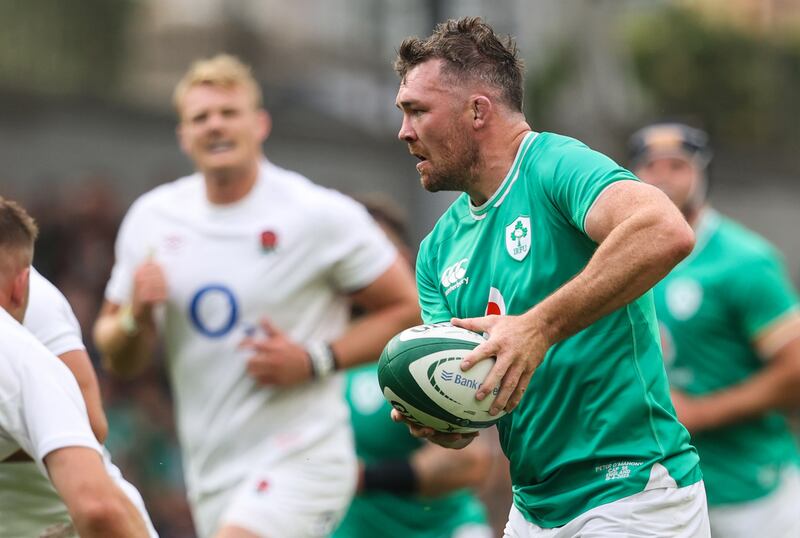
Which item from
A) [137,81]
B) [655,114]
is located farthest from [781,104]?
[137,81]

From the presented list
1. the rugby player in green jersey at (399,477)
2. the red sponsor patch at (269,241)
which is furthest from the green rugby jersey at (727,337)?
the red sponsor patch at (269,241)

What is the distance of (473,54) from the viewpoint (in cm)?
518

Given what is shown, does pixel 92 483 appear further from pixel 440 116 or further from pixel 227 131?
pixel 227 131

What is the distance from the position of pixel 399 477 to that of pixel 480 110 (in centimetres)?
346

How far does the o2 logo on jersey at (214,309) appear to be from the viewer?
7.54m

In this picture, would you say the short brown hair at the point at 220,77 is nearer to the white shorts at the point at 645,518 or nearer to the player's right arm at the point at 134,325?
the player's right arm at the point at 134,325

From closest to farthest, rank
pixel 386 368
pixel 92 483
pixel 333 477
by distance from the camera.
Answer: pixel 92 483
pixel 386 368
pixel 333 477

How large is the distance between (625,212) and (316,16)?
17613mm

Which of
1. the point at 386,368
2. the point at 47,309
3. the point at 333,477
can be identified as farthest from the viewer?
the point at 333,477

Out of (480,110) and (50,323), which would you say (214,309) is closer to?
(50,323)

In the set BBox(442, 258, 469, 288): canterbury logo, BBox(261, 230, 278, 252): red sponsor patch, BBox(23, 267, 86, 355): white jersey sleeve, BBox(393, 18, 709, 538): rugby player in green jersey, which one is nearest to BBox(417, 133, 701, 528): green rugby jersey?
BBox(393, 18, 709, 538): rugby player in green jersey

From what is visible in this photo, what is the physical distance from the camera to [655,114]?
22.5 metres

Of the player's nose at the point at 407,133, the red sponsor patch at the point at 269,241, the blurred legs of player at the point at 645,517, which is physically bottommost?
the blurred legs of player at the point at 645,517

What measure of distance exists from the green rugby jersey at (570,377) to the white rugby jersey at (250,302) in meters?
2.52
